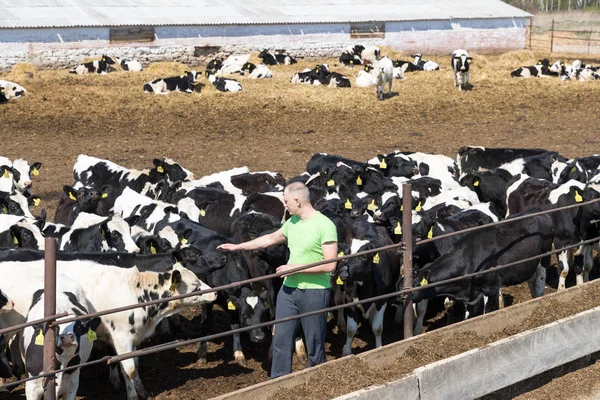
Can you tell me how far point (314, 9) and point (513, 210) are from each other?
30.6m

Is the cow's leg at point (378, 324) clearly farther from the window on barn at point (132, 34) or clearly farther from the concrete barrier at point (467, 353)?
the window on barn at point (132, 34)

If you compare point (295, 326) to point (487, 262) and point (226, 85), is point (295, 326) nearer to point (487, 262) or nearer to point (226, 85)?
point (487, 262)

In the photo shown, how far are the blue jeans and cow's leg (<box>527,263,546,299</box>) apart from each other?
401 centimetres

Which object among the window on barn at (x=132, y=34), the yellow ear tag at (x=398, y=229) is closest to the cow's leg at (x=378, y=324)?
the yellow ear tag at (x=398, y=229)

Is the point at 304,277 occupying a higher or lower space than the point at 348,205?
higher

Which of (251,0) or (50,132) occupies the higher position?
(251,0)

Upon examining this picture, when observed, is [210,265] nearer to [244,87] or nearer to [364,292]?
[364,292]

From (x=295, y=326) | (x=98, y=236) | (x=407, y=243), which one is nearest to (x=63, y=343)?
(x=295, y=326)

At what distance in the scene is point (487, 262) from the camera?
9.50 meters

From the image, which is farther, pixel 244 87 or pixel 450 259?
pixel 244 87

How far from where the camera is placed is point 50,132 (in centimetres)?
1977

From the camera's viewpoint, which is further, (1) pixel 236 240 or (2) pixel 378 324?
(1) pixel 236 240

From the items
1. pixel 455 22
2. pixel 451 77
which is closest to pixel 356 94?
pixel 451 77

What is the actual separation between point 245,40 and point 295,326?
30952 mm
